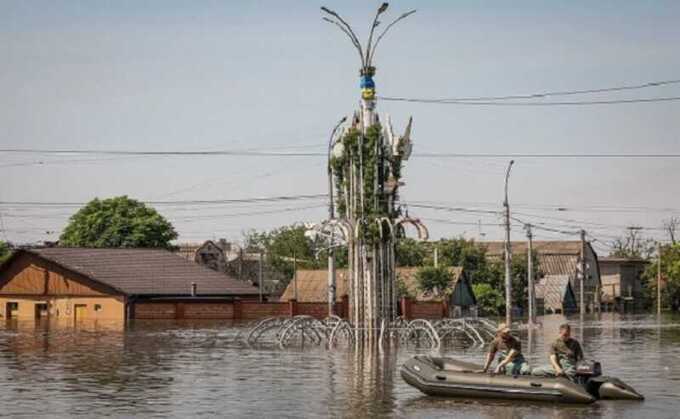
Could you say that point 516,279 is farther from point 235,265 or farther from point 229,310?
point 235,265

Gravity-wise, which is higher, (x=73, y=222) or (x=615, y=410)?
(x=73, y=222)

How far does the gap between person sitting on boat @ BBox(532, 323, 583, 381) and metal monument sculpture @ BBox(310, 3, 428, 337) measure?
1727 cm

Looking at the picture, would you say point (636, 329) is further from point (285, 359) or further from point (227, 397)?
point (227, 397)

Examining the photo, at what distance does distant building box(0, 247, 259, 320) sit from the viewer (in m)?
80.3

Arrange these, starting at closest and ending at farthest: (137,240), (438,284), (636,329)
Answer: (636,329) → (438,284) → (137,240)

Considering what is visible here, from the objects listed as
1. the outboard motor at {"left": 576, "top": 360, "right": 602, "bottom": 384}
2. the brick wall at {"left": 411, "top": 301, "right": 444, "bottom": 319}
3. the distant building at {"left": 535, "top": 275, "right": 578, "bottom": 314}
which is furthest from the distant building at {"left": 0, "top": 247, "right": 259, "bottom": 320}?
the outboard motor at {"left": 576, "top": 360, "right": 602, "bottom": 384}

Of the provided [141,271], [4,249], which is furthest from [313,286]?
[4,249]

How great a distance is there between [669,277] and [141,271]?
199 feet

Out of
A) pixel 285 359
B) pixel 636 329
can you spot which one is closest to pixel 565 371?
pixel 285 359

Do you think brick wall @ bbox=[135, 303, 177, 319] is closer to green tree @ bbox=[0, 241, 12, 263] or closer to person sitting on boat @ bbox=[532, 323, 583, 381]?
green tree @ bbox=[0, 241, 12, 263]

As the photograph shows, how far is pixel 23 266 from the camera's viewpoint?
85375 millimetres

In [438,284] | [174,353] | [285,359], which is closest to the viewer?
[285,359]

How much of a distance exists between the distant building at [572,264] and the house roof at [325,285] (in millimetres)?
35849

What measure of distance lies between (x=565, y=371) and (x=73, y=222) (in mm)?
96236
